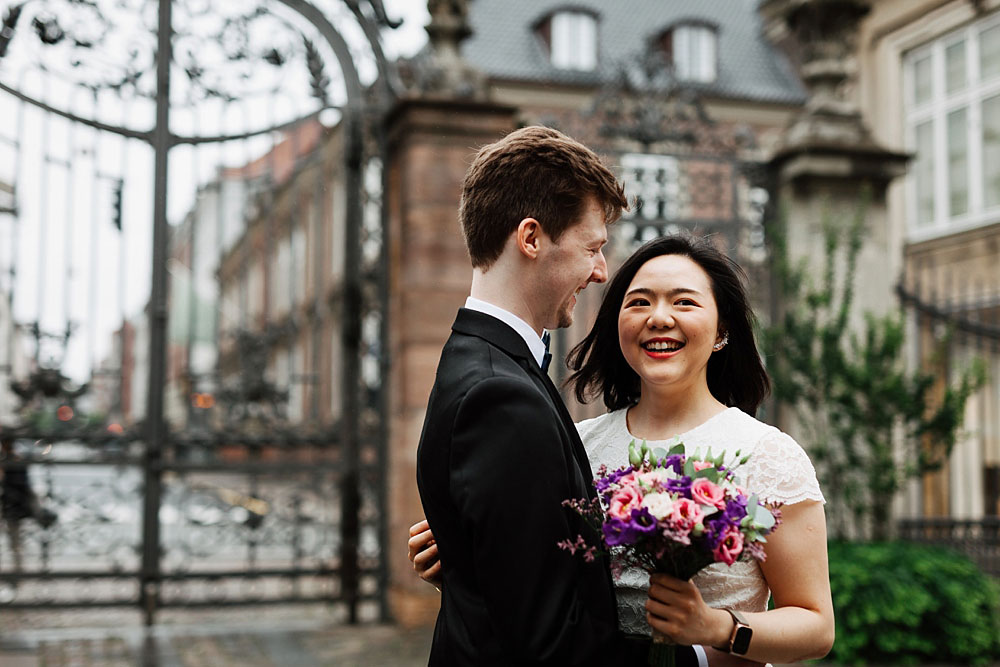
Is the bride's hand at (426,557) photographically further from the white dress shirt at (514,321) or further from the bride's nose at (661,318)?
the bride's nose at (661,318)

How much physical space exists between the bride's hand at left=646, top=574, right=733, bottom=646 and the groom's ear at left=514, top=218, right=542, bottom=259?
60cm

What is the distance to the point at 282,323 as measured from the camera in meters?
7.17

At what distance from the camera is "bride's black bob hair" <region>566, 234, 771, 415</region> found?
2268 mm

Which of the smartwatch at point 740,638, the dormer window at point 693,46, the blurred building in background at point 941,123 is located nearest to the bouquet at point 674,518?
the smartwatch at point 740,638

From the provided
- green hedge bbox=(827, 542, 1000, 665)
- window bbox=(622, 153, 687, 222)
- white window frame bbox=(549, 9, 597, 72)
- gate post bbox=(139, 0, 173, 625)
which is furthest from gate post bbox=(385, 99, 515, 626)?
white window frame bbox=(549, 9, 597, 72)

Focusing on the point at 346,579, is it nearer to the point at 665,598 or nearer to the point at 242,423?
the point at 242,423

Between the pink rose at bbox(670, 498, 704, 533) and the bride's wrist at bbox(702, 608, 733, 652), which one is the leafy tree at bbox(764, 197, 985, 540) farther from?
the pink rose at bbox(670, 498, 704, 533)

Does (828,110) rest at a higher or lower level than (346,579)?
higher

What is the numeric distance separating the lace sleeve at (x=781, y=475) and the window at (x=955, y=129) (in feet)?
37.9

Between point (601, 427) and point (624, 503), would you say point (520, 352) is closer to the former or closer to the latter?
point (624, 503)

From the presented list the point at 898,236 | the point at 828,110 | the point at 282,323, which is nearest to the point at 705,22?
the point at 898,236

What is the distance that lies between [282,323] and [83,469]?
1545 millimetres

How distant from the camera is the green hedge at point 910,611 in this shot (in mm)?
5926

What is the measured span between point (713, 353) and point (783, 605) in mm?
659
